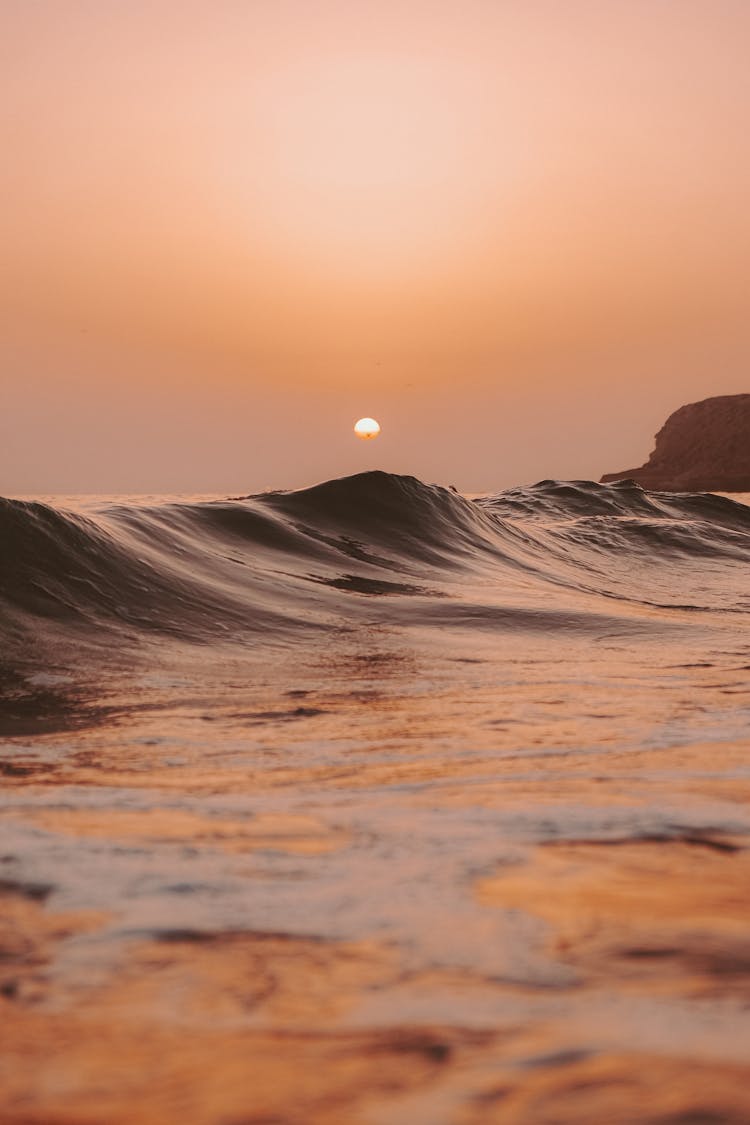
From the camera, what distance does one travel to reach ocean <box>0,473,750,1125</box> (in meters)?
1.07

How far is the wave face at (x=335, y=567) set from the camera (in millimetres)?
4938

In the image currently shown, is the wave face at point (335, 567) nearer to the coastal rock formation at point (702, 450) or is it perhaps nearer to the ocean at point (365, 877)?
the ocean at point (365, 877)

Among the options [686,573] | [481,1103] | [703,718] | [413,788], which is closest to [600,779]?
[413,788]

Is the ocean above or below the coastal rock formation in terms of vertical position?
below

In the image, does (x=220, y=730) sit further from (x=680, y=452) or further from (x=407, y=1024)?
(x=680, y=452)

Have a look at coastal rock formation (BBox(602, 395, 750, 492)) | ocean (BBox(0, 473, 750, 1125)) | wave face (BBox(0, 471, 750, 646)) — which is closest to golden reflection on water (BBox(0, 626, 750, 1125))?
ocean (BBox(0, 473, 750, 1125))

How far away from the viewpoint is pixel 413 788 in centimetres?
226

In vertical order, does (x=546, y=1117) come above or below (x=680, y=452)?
below

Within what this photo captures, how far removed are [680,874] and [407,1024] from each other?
678mm

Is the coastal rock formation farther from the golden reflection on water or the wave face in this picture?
the golden reflection on water

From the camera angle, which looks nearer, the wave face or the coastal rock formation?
the wave face

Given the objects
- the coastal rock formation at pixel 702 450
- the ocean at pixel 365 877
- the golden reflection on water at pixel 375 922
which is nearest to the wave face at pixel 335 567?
the ocean at pixel 365 877

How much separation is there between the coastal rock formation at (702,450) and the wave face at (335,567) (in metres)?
76.0

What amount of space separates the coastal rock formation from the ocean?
8286cm
